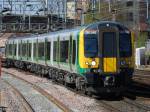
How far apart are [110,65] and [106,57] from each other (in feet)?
1.14

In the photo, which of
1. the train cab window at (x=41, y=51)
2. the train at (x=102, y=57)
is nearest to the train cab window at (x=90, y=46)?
the train at (x=102, y=57)

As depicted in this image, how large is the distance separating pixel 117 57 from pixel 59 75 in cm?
776

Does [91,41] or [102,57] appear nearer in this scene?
[102,57]

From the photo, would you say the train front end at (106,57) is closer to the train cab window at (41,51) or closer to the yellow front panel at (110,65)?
the yellow front panel at (110,65)

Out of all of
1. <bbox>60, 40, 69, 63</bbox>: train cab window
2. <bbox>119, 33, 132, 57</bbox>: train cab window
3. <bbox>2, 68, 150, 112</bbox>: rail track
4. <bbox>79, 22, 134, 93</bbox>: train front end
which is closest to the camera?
<bbox>2, 68, 150, 112</bbox>: rail track

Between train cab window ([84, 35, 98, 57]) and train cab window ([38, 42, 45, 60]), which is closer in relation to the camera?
train cab window ([84, 35, 98, 57])

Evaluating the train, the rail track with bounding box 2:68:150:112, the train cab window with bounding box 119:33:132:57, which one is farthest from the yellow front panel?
the rail track with bounding box 2:68:150:112

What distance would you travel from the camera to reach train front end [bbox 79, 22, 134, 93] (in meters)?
19.7

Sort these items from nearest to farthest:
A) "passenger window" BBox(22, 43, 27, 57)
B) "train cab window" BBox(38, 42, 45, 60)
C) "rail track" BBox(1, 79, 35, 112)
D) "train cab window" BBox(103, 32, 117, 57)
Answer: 1. "rail track" BBox(1, 79, 35, 112)
2. "train cab window" BBox(103, 32, 117, 57)
3. "train cab window" BBox(38, 42, 45, 60)
4. "passenger window" BBox(22, 43, 27, 57)

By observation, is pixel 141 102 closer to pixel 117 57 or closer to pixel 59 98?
pixel 117 57

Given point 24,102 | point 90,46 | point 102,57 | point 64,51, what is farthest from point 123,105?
point 64,51

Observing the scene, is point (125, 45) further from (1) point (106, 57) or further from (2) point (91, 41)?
(2) point (91, 41)

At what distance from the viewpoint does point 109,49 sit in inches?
786

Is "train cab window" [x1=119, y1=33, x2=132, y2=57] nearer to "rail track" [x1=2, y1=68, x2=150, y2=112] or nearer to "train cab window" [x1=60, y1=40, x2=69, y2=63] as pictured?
"rail track" [x1=2, y1=68, x2=150, y2=112]
